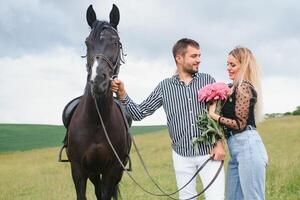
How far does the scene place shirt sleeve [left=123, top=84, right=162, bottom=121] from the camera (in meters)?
5.98

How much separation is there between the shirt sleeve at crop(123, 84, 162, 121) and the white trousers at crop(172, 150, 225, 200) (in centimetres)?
56

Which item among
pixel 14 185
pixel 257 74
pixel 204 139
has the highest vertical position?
pixel 257 74

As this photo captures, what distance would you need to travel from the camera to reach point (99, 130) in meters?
6.40

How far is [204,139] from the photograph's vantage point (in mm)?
5543

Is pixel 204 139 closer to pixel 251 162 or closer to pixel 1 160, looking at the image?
pixel 251 162

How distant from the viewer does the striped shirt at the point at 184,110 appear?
18.7 ft

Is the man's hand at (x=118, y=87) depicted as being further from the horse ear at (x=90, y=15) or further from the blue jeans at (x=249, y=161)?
the blue jeans at (x=249, y=161)

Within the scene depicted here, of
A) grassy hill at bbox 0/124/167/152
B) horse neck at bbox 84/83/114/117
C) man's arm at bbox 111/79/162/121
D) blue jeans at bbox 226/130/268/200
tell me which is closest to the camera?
blue jeans at bbox 226/130/268/200

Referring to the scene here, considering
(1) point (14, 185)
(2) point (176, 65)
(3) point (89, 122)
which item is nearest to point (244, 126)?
(2) point (176, 65)

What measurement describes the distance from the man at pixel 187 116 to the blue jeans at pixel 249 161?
13.4 inches

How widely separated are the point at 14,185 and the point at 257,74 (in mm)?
15229

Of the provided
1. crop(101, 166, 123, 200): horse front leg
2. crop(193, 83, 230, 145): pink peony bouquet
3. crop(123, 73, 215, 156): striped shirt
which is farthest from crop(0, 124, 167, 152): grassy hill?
crop(193, 83, 230, 145): pink peony bouquet

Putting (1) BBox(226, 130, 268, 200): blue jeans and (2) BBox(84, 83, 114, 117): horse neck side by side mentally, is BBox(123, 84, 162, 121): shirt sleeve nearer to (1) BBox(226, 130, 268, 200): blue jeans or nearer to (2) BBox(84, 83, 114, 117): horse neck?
(2) BBox(84, 83, 114, 117): horse neck

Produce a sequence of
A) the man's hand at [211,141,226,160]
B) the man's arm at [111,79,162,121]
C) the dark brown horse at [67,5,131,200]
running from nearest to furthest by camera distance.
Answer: the man's hand at [211,141,226,160]
the dark brown horse at [67,5,131,200]
the man's arm at [111,79,162,121]
